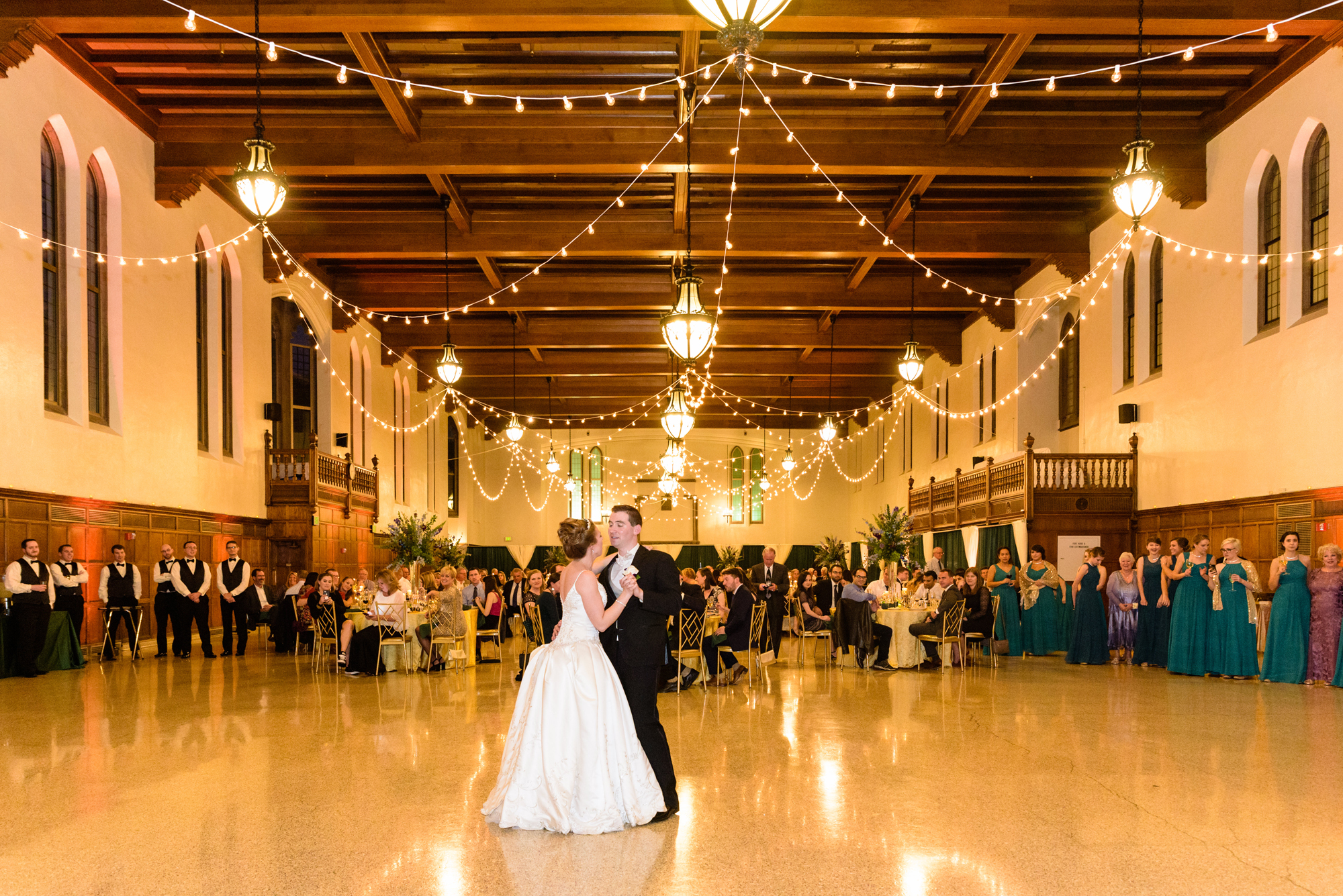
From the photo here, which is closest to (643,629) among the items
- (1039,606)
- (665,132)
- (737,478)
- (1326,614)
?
(1326,614)

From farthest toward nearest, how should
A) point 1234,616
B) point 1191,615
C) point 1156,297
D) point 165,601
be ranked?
point 1156,297 → point 165,601 → point 1191,615 → point 1234,616

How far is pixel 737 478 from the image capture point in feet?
119

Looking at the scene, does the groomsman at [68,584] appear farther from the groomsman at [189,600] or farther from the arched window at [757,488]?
the arched window at [757,488]

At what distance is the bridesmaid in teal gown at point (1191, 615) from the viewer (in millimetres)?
11109

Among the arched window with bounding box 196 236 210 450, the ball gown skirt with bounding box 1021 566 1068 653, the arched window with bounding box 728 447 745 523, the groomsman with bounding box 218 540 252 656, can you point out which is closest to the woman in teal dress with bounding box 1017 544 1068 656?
the ball gown skirt with bounding box 1021 566 1068 653

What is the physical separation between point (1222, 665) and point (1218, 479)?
3045mm

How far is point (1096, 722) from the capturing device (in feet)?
25.6

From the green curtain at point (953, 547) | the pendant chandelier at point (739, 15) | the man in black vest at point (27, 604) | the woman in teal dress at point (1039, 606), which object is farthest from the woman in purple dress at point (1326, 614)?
the man in black vest at point (27, 604)

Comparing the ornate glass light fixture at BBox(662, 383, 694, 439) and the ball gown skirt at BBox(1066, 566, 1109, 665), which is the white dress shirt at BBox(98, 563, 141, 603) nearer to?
the ornate glass light fixture at BBox(662, 383, 694, 439)

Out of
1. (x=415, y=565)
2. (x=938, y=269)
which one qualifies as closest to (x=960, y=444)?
(x=938, y=269)

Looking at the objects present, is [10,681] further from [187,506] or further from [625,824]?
[625,824]

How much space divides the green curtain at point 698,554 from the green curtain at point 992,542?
16415mm

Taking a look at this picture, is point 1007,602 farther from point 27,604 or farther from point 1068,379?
point 27,604

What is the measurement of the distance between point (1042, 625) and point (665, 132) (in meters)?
8.02
